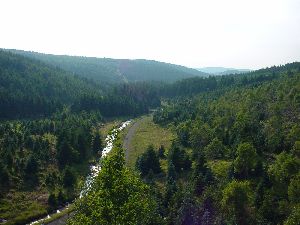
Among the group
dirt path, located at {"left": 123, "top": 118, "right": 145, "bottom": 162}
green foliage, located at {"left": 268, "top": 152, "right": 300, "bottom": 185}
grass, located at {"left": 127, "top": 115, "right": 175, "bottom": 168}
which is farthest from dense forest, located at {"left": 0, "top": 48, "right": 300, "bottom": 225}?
dirt path, located at {"left": 123, "top": 118, "right": 145, "bottom": 162}

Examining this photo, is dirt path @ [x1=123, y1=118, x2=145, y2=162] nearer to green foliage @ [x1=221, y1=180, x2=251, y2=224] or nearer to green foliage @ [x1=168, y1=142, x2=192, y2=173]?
green foliage @ [x1=168, y1=142, x2=192, y2=173]

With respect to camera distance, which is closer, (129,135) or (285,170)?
(285,170)

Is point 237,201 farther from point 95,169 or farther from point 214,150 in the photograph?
point 95,169

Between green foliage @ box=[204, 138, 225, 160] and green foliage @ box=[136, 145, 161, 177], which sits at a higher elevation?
green foliage @ box=[204, 138, 225, 160]

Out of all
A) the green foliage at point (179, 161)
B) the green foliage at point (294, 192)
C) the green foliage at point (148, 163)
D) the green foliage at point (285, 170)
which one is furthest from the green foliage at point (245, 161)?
the green foliage at point (148, 163)

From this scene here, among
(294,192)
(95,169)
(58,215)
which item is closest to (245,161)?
(294,192)

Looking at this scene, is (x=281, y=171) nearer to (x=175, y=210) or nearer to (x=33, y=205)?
(x=175, y=210)

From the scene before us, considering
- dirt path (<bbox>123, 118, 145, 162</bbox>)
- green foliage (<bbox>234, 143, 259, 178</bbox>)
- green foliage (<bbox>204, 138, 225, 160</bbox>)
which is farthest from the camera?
dirt path (<bbox>123, 118, 145, 162</bbox>)

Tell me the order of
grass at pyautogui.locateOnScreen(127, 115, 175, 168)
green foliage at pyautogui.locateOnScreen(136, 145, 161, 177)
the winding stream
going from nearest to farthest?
the winding stream
green foliage at pyautogui.locateOnScreen(136, 145, 161, 177)
grass at pyautogui.locateOnScreen(127, 115, 175, 168)
